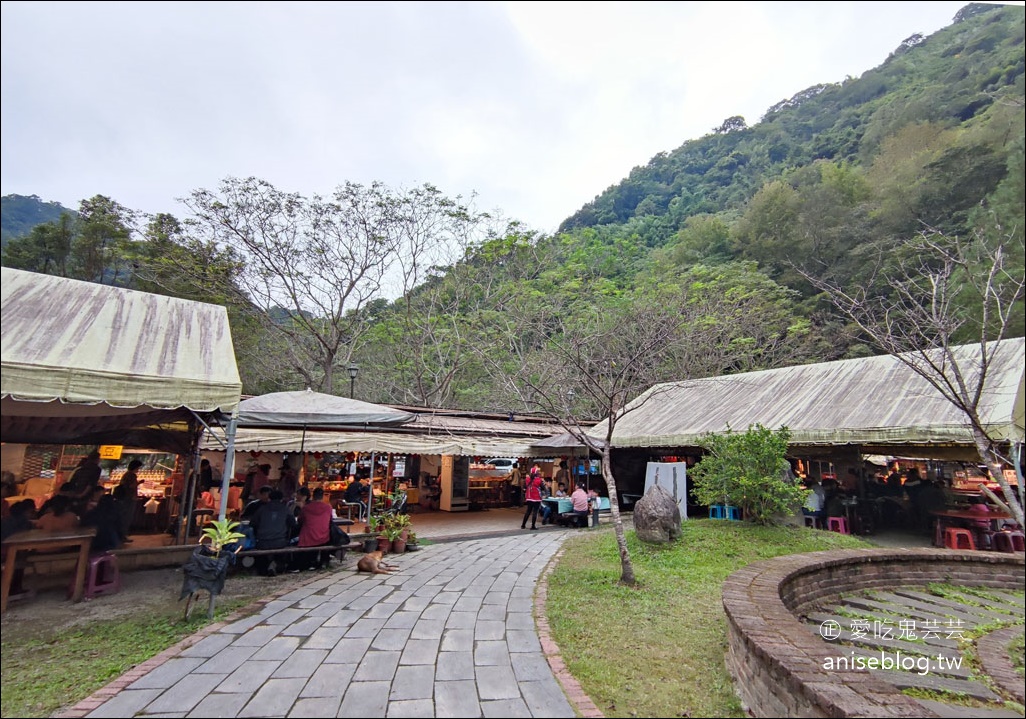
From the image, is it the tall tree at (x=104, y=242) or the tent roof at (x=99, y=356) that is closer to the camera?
the tent roof at (x=99, y=356)

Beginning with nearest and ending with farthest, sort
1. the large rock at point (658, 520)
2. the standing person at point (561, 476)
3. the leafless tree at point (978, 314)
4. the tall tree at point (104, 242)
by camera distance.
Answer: the leafless tree at point (978, 314) < the large rock at point (658, 520) < the tall tree at point (104, 242) < the standing person at point (561, 476)

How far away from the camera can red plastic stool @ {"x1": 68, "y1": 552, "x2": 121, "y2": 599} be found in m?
4.90

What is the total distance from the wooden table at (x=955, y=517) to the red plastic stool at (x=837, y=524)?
157 centimetres

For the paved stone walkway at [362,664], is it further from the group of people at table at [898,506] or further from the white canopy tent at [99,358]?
the group of people at table at [898,506]

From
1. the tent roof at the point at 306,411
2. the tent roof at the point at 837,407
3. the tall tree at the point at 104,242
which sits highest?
the tall tree at the point at 104,242

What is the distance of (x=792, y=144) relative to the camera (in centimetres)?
4953

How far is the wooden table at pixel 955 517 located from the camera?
915 centimetres

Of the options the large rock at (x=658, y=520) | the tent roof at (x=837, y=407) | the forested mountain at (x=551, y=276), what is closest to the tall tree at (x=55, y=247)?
the forested mountain at (x=551, y=276)

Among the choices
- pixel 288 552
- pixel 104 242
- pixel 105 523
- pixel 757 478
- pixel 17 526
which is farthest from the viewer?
pixel 104 242

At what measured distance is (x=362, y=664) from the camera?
3.93 m

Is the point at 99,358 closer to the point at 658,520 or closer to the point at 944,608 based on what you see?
the point at 658,520

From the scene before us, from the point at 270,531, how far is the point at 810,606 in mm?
6822

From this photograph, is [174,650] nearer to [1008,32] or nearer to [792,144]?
[1008,32]

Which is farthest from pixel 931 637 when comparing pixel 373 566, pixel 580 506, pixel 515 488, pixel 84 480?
pixel 515 488
